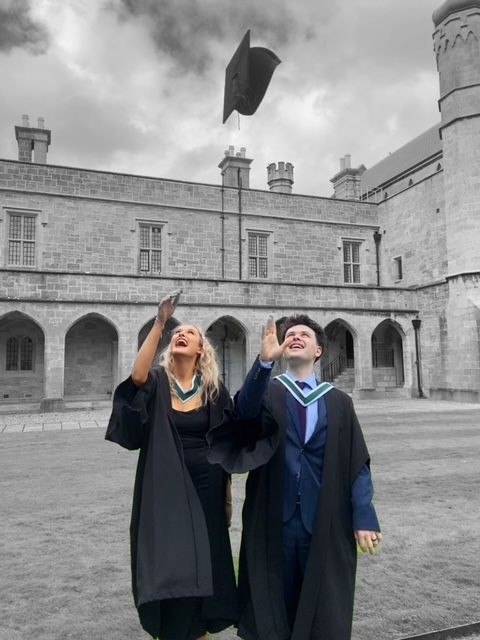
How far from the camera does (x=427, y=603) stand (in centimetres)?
317

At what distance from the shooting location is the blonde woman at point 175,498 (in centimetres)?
232

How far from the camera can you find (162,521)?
235 centimetres

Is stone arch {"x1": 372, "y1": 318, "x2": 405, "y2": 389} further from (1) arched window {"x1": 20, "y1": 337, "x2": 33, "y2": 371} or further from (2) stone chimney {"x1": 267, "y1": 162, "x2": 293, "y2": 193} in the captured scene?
(1) arched window {"x1": 20, "y1": 337, "x2": 33, "y2": 371}

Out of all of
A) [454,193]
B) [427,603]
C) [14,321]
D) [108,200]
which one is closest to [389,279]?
[454,193]

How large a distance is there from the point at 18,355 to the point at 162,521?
54.5 feet

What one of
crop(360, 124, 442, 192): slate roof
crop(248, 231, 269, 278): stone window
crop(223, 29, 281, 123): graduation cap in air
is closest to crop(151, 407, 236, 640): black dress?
crop(223, 29, 281, 123): graduation cap in air

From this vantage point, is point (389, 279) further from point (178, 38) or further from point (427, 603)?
point (427, 603)

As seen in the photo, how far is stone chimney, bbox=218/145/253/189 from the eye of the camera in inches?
898

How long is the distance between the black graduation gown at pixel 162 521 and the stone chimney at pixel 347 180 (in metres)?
26.7

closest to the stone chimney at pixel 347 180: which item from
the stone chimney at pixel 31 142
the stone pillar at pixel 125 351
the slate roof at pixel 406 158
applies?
the slate roof at pixel 406 158

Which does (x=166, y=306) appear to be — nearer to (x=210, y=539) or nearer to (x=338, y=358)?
(x=210, y=539)

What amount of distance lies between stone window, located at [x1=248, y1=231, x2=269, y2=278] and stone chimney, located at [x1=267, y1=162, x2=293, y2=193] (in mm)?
4297

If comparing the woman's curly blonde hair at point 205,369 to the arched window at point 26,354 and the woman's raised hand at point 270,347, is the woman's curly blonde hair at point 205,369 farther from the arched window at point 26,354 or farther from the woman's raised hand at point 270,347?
the arched window at point 26,354

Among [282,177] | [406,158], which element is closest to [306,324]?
[282,177]
